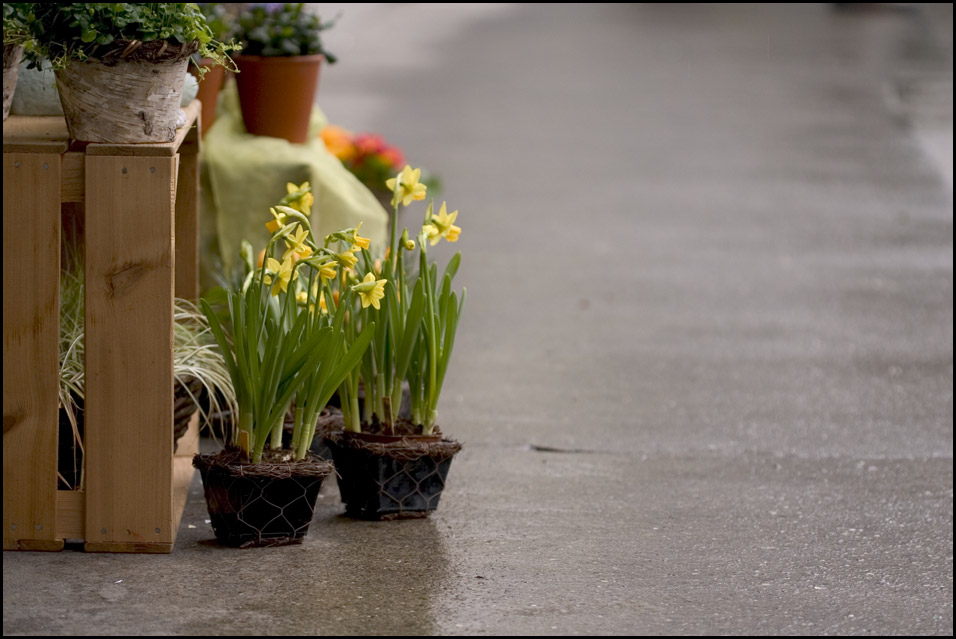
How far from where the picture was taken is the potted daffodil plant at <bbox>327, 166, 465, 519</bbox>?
130 inches

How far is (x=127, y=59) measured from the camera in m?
2.86

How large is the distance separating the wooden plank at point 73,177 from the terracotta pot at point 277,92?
61.9 inches

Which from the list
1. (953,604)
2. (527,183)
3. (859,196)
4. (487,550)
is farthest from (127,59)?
(859,196)

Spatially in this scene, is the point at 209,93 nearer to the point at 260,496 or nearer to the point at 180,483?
the point at 180,483

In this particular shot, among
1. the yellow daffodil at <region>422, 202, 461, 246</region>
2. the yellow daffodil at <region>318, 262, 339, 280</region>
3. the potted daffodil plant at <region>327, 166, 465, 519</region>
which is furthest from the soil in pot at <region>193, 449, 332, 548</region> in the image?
the yellow daffodil at <region>422, 202, 461, 246</region>

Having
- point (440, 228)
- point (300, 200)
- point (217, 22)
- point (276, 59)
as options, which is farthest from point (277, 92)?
point (440, 228)

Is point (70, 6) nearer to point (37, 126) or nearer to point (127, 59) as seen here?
point (127, 59)

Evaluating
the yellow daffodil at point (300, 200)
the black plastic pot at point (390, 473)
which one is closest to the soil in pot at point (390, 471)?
the black plastic pot at point (390, 473)

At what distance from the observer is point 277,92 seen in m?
4.47

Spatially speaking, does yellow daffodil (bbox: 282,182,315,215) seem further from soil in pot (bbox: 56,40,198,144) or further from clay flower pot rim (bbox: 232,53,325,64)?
clay flower pot rim (bbox: 232,53,325,64)

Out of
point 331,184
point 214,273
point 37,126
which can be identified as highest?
point 37,126

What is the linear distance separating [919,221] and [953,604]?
507 centimetres

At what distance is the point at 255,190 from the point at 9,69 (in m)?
1.41

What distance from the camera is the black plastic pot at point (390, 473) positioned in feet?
10.9
